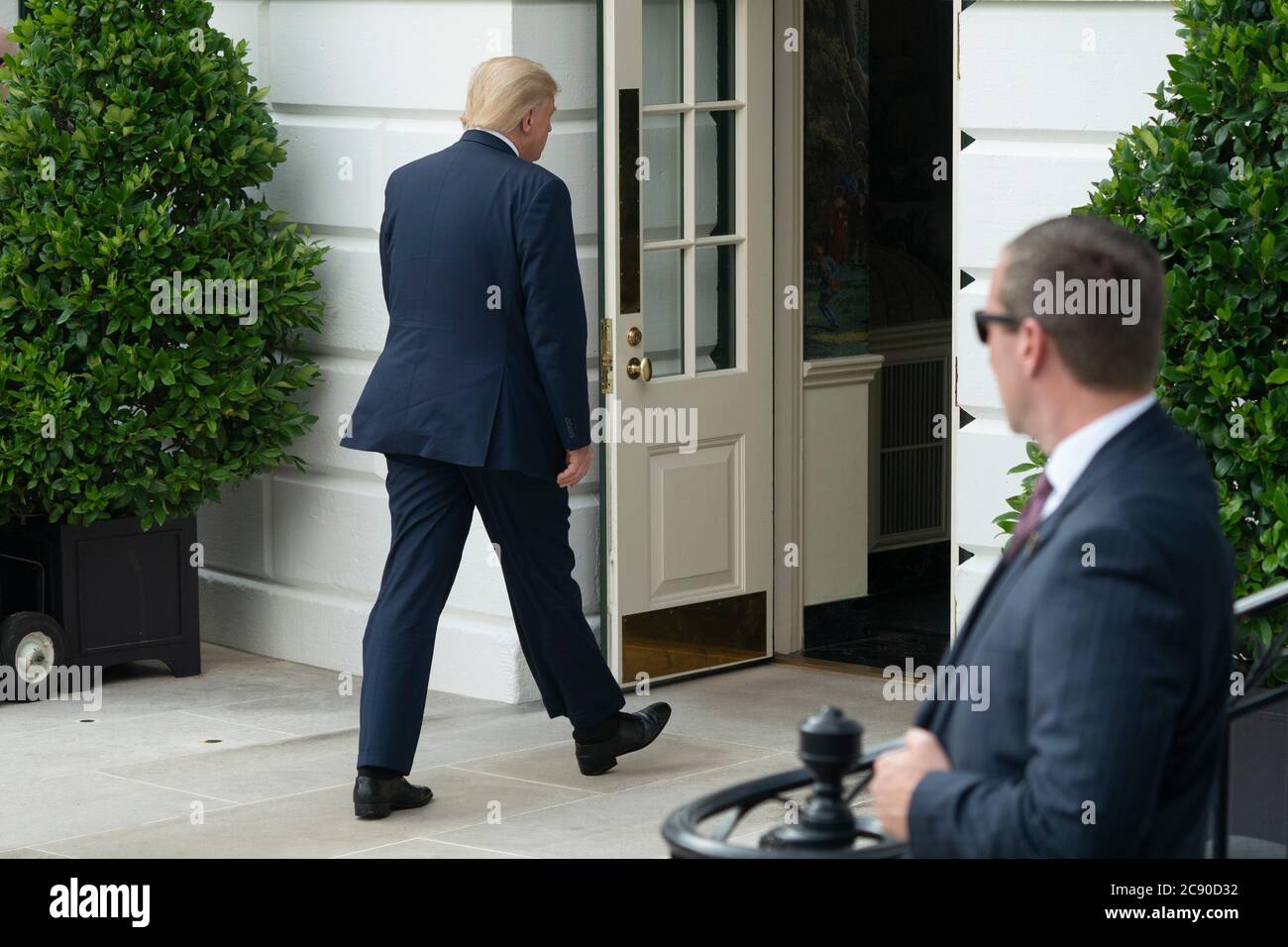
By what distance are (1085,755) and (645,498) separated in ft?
16.5

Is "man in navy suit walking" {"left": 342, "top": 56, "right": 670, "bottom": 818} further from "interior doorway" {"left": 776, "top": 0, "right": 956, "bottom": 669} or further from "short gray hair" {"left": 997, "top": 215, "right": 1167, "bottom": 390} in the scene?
"short gray hair" {"left": 997, "top": 215, "right": 1167, "bottom": 390}

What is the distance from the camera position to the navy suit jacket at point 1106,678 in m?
2.07

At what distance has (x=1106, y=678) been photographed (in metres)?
2.07

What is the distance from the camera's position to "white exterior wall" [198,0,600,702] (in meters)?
7.05

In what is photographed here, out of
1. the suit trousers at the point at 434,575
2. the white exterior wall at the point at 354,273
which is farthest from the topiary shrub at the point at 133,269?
the suit trousers at the point at 434,575

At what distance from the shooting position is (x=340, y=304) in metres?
7.65

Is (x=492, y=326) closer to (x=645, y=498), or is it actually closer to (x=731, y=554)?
(x=645, y=498)

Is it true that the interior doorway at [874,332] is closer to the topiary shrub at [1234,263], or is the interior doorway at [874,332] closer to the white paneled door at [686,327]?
the white paneled door at [686,327]

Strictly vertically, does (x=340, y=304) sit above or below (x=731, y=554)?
above

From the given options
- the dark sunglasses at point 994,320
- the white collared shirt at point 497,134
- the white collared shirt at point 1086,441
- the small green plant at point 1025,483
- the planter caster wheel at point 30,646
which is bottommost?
the planter caster wheel at point 30,646

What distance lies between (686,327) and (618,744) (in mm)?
1778

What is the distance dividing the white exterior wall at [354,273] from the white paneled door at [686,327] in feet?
0.59
